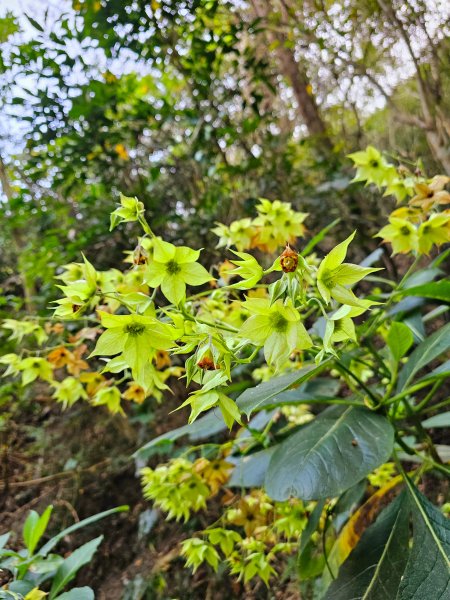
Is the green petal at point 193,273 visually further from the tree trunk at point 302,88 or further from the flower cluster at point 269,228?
the tree trunk at point 302,88

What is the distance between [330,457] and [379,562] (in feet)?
0.97

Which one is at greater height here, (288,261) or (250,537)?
(288,261)

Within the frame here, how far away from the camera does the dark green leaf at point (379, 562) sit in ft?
2.77

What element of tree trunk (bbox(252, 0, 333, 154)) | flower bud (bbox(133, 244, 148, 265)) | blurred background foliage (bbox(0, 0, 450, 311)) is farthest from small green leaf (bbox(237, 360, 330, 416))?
tree trunk (bbox(252, 0, 333, 154))

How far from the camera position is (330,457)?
2.57 ft

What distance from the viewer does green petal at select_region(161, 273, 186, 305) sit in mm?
661

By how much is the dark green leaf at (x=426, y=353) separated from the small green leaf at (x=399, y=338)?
5 cm

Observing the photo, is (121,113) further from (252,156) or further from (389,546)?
(389,546)

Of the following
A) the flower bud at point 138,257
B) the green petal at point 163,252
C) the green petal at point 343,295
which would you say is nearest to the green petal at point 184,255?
the green petal at point 163,252

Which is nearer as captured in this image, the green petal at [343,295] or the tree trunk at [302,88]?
the green petal at [343,295]

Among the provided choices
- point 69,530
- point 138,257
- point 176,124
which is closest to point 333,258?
point 138,257

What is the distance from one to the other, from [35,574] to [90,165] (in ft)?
6.47

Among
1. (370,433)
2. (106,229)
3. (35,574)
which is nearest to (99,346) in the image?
(370,433)

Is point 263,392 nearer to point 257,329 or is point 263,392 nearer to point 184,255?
point 257,329
